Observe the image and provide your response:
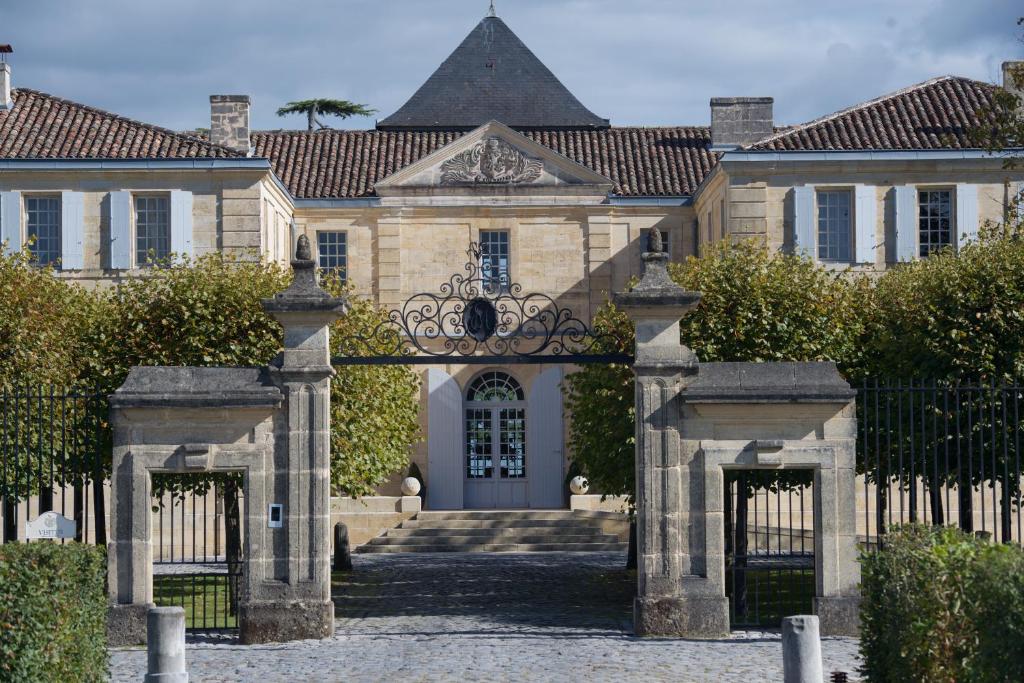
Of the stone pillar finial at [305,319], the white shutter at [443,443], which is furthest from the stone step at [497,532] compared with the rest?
the stone pillar finial at [305,319]

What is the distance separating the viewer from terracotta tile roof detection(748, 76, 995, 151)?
27.4 meters

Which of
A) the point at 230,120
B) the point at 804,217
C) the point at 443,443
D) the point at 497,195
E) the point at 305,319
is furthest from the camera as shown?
the point at 497,195

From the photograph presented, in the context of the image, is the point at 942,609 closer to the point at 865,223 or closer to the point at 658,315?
the point at 658,315

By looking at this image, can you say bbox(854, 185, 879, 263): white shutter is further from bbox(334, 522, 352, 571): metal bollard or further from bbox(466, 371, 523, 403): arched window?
bbox(334, 522, 352, 571): metal bollard

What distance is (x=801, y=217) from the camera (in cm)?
2734

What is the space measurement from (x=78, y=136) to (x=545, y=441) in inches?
440

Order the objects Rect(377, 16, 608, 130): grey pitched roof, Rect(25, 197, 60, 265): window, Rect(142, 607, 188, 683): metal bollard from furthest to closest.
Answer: Rect(377, 16, 608, 130): grey pitched roof → Rect(25, 197, 60, 265): window → Rect(142, 607, 188, 683): metal bollard

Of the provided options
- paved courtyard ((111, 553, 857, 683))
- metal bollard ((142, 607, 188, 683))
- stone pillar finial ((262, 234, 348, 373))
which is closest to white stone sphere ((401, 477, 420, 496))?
paved courtyard ((111, 553, 857, 683))

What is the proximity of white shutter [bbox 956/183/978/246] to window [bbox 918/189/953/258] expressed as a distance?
0.23 metres

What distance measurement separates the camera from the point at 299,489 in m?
13.5

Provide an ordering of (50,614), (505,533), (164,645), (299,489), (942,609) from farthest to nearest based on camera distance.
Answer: (505,533)
(299,489)
(164,645)
(50,614)
(942,609)

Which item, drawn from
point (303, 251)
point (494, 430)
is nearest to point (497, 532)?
point (494, 430)

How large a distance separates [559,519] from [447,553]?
2.40 metres

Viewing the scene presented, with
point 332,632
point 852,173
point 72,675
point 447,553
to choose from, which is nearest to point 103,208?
point 447,553
